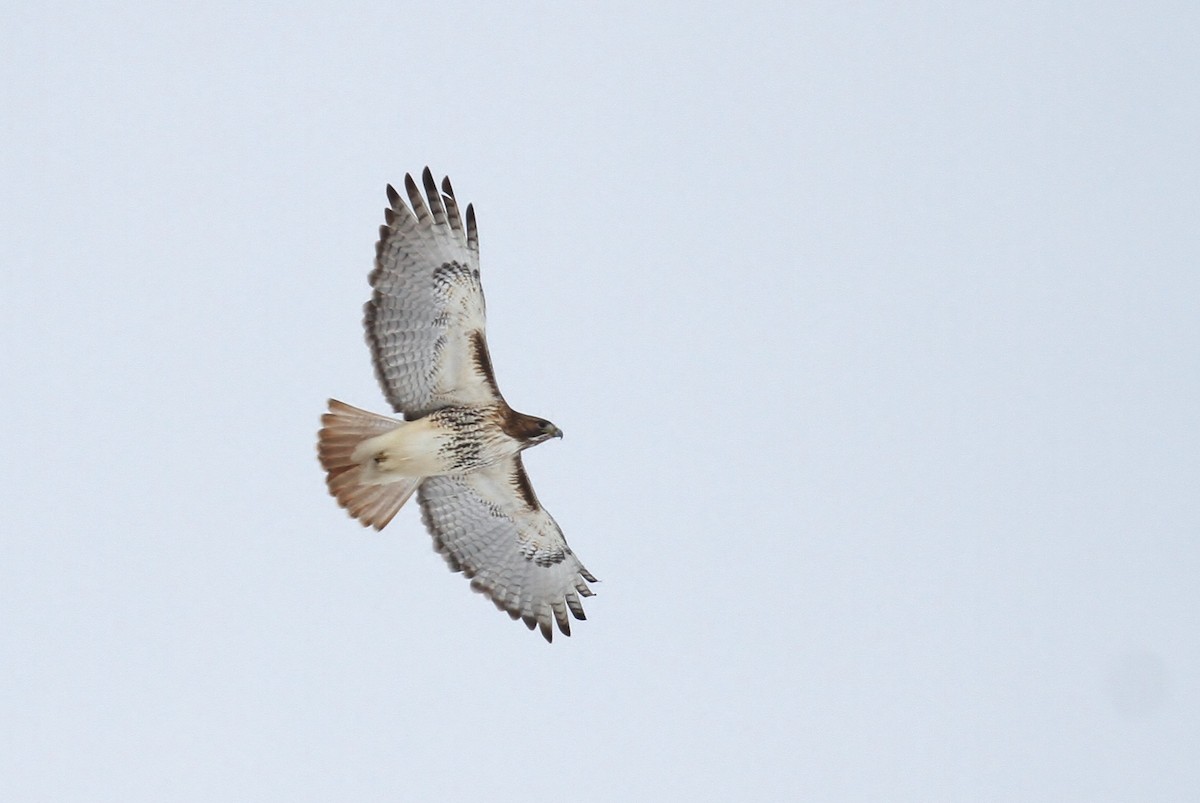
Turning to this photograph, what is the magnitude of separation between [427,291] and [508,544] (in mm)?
2585

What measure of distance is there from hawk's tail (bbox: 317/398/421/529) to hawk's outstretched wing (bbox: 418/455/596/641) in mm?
838

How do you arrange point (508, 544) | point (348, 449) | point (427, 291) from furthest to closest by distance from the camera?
point (508, 544), point (348, 449), point (427, 291)

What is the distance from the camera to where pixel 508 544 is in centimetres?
1434

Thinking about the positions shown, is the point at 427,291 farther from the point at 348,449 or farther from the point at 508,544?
the point at 508,544

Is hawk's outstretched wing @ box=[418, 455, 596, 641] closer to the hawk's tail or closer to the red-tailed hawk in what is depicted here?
the red-tailed hawk

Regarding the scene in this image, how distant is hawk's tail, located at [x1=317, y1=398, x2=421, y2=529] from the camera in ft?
42.8

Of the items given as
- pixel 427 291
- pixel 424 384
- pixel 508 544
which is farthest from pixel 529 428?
pixel 508 544

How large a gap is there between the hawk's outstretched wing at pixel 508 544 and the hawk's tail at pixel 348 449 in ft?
2.75

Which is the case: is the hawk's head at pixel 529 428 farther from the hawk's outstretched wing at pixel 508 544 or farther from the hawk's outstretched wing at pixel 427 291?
the hawk's outstretched wing at pixel 508 544

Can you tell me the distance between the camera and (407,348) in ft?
42.7

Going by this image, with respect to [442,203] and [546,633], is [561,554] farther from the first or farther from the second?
[442,203]

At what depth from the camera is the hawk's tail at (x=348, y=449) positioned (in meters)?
13.0

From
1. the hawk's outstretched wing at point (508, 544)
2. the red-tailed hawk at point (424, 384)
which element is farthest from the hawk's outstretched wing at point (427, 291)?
the hawk's outstretched wing at point (508, 544)

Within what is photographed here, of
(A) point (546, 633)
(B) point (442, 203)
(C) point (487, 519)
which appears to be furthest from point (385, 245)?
(A) point (546, 633)
